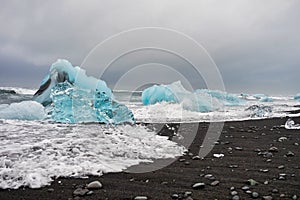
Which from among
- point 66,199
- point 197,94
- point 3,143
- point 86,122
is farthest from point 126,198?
point 197,94

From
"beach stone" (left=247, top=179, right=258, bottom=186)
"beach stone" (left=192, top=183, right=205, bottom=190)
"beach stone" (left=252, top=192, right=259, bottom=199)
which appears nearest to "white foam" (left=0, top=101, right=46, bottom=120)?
"beach stone" (left=192, top=183, right=205, bottom=190)

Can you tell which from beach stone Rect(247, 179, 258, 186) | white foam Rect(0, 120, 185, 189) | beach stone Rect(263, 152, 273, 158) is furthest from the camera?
beach stone Rect(263, 152, 273, 158)

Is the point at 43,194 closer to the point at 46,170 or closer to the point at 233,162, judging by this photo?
the point at 46,170

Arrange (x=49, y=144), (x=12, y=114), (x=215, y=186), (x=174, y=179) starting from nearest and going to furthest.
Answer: (x=215, y=186) < (x=174, y=179) < (x=49, y=144) < (x=12, y=114)

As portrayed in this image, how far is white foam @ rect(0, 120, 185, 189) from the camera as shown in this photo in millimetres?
3277

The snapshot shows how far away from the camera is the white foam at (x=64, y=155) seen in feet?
10.8

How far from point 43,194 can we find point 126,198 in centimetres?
80

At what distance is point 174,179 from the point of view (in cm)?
338

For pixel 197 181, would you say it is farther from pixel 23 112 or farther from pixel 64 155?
pixel 23 112

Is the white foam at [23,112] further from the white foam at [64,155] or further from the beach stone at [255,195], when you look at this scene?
the beach stone at [255,195]

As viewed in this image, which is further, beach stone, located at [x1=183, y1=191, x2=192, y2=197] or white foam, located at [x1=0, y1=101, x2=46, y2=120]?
white foam, located at [x1=0, y1=101, x2=46, y2=120]

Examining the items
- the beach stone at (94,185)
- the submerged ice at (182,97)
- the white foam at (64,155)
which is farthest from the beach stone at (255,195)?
the submerged ice at (182,97)

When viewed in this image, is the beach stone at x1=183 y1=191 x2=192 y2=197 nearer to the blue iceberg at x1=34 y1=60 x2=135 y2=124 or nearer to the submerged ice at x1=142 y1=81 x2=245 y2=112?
the blue iceberg at x1=34 y1=60 x2=135 y2=124

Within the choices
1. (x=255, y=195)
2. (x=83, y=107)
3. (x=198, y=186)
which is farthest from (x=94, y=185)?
(x=83, y=107)
